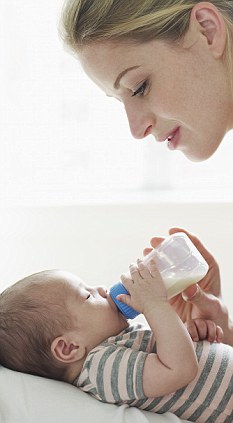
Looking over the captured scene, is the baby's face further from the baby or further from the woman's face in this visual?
the woman's face

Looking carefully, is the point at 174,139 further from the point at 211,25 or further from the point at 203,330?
the point at 203,330

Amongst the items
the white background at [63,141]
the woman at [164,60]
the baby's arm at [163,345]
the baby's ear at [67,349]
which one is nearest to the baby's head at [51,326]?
the baby's ear at [67,349]

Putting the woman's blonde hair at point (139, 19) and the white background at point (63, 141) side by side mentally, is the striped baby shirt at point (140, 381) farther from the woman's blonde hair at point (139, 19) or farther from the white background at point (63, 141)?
the white background at point (63, 141)

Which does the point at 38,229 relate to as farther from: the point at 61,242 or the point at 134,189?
the point at 134,189

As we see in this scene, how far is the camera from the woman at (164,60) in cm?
155

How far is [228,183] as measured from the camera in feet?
10.7

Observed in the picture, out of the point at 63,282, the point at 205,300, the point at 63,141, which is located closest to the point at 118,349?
the point at 63,282

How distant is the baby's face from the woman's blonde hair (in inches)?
20.8

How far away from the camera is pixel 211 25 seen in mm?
1555

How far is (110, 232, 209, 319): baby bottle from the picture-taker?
1564mm

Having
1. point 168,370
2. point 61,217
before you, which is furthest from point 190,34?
point 61,217

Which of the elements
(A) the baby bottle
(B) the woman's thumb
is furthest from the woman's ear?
(B) the woman's thumb

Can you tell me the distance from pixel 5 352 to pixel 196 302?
0.45 meters

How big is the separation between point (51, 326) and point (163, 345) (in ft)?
0.78
